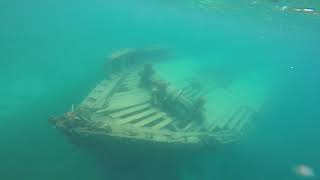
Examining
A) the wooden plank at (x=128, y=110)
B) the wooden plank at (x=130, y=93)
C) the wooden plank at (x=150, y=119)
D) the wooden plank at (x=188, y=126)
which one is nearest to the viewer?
the wooden plank at (x=150, y=119)

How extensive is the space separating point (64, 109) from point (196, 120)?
7.18 metres

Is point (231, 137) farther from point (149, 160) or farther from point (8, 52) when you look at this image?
point (8, 52)

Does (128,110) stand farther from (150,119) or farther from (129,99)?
(129,99)

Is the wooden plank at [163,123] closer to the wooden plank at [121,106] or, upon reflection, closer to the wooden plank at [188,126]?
the wooden plank at [188,126]

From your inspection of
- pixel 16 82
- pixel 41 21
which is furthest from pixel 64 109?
pixel 41 21

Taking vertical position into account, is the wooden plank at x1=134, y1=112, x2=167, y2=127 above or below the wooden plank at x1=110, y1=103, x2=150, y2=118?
below

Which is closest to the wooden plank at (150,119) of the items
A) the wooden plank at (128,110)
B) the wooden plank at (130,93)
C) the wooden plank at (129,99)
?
the wooden plank at (128,110)

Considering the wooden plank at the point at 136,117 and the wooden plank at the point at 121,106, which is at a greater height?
the wooden plank at the point at 121,106

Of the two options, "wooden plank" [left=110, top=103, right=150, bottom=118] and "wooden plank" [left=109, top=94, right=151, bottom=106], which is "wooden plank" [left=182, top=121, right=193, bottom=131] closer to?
"wooden plank" [left=110, top=103, right=150, bottom=118]

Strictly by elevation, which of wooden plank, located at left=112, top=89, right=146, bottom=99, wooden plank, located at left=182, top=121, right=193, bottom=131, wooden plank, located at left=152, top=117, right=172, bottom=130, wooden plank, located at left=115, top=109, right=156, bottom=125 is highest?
wooden plank, located at left=112, top=89, right=146, bottom=99

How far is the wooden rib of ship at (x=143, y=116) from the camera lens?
1059cm

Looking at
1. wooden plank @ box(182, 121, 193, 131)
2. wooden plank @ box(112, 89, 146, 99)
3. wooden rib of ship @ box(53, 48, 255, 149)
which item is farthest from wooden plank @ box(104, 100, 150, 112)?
wooden plank @ box(182, 121, 193, 131)

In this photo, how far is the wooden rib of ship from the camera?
417 inches

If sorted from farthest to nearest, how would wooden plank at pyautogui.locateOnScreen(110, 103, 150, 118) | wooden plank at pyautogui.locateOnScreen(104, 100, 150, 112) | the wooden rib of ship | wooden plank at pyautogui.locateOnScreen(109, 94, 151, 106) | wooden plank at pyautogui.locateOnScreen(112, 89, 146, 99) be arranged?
wooden plank at pyautogui.locateOnScreen(112, 89, 146, 99)
wooden plank at pyautogui.locateOnScreen(109, 94, 151, 106)
wooden plank at pyautogui.locateOnScreen(104, 100, 150, 112)
wooden plank at pyautogui.locateOnScreen(110, 103, 150, 118)
the wooden rib of ship
